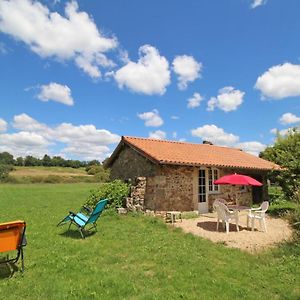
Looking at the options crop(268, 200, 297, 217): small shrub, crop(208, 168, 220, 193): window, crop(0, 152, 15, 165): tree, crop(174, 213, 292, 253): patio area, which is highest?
crop(0, 152, 15, 165): tree

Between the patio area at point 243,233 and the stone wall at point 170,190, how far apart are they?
63.5 inches

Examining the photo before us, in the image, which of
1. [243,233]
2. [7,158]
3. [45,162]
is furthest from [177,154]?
[7,158]

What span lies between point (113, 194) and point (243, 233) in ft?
23.6

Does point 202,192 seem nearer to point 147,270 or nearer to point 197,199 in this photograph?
point 197,199

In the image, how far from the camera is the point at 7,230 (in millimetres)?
6145

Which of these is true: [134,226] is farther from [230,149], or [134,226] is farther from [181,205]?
A: [230,149]

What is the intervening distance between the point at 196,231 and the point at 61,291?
6.50 meters

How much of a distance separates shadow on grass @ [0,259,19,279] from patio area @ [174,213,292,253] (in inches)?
225

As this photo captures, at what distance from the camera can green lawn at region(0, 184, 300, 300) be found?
5.47 meters

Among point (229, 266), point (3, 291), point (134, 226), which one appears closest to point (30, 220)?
point (134, 226)

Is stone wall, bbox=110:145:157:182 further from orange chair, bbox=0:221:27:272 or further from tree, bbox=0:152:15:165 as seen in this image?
tree, bbox=0:152:15:165

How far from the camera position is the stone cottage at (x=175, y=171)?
593 inches

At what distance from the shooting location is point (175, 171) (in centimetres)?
1543

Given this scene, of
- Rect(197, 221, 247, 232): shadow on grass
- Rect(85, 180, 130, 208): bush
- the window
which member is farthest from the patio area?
Rect(85, 180, 130, 208): bush
